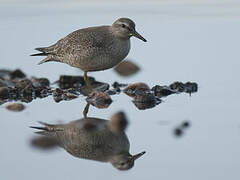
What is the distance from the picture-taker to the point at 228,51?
38.1ft

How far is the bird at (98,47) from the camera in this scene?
9688 millimetres

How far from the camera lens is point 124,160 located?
6828 mm

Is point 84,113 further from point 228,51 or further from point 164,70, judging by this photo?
point 228,51

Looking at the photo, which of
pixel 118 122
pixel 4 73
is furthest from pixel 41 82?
pixel 118 122

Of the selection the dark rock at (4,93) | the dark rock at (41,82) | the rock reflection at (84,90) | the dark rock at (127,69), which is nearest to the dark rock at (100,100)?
the rock reflection at (84,90)

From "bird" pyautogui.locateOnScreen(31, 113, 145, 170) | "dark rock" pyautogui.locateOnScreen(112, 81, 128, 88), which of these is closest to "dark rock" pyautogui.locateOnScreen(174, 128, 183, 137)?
"bird" pyautogui.locateOnScreen(31, 113, 145, 170)

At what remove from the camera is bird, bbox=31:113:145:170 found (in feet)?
22.7

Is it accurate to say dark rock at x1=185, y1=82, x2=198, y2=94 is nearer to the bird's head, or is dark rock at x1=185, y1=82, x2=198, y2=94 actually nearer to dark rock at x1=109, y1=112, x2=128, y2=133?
the bird's head

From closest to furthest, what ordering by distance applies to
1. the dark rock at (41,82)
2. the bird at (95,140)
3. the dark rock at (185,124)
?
the bird at (95,140) < the dark rock at (185,124) < the dark rock at (41,82)

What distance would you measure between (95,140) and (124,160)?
73 centimetres

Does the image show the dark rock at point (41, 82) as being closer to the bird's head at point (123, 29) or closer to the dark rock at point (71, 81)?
the dark rock at point (71, 81)

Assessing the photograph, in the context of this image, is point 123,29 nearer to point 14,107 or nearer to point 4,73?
point 14,107

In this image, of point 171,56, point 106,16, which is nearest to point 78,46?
point 171,56

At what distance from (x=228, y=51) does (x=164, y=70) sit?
4.68 ft
